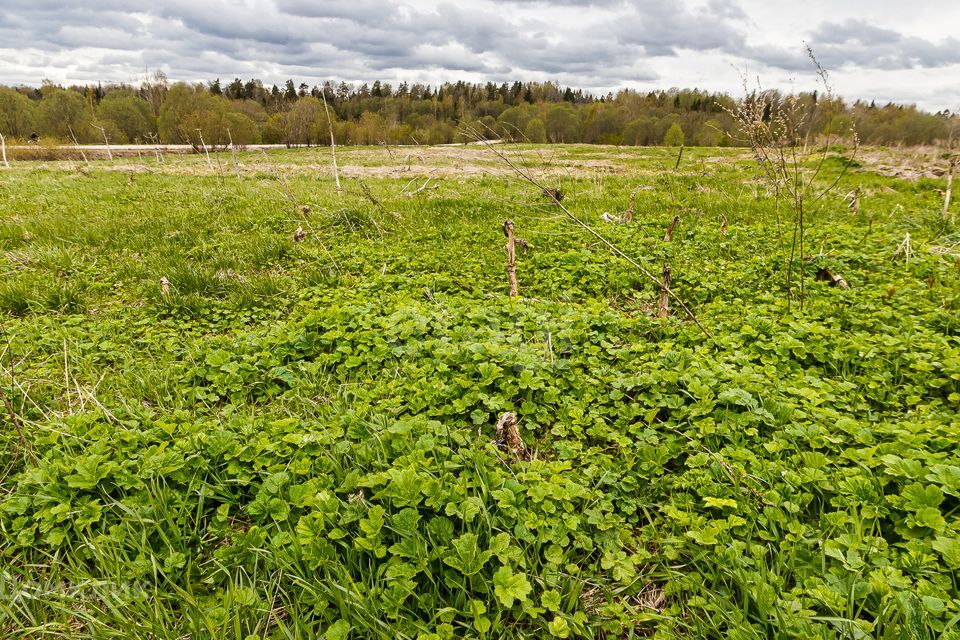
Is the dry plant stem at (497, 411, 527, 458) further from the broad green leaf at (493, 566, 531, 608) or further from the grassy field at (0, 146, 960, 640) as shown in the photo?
the broad green leaf at (493, 566, 531, 608)

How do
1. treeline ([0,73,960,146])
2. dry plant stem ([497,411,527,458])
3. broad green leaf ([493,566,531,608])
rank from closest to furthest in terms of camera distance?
broad green leaf ([493,566,531,608]), dry plant stem ([497,411,527,458]), treeline ([0,73,960,146])

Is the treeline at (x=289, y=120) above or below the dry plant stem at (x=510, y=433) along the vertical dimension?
above

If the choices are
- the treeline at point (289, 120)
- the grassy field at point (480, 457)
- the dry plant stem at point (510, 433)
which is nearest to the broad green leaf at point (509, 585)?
the grassy field at point (480, 457)

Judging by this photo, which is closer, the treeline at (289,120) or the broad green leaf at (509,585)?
the broad green leaf at (509,585)

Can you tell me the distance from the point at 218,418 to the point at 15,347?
8.87ft

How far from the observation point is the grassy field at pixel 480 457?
2086 millimetres

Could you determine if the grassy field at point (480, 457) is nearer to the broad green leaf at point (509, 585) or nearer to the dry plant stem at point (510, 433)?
the broad green leaf at point (509, 585)

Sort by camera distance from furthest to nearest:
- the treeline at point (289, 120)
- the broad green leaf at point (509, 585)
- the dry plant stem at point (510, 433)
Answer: the treeline at point (289, 120)
the dry plant stem at point (510, 433)
the broad green leaf at point (509, 585)

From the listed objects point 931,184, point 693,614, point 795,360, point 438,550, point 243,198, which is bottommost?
point 693,614

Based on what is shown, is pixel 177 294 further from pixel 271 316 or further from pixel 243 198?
pixel 243 198

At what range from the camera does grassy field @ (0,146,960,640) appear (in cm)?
209

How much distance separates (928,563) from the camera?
202 centimetres

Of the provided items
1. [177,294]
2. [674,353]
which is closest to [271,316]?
[177,294]

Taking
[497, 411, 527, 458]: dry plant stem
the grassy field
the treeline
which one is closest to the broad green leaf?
the grassy field
